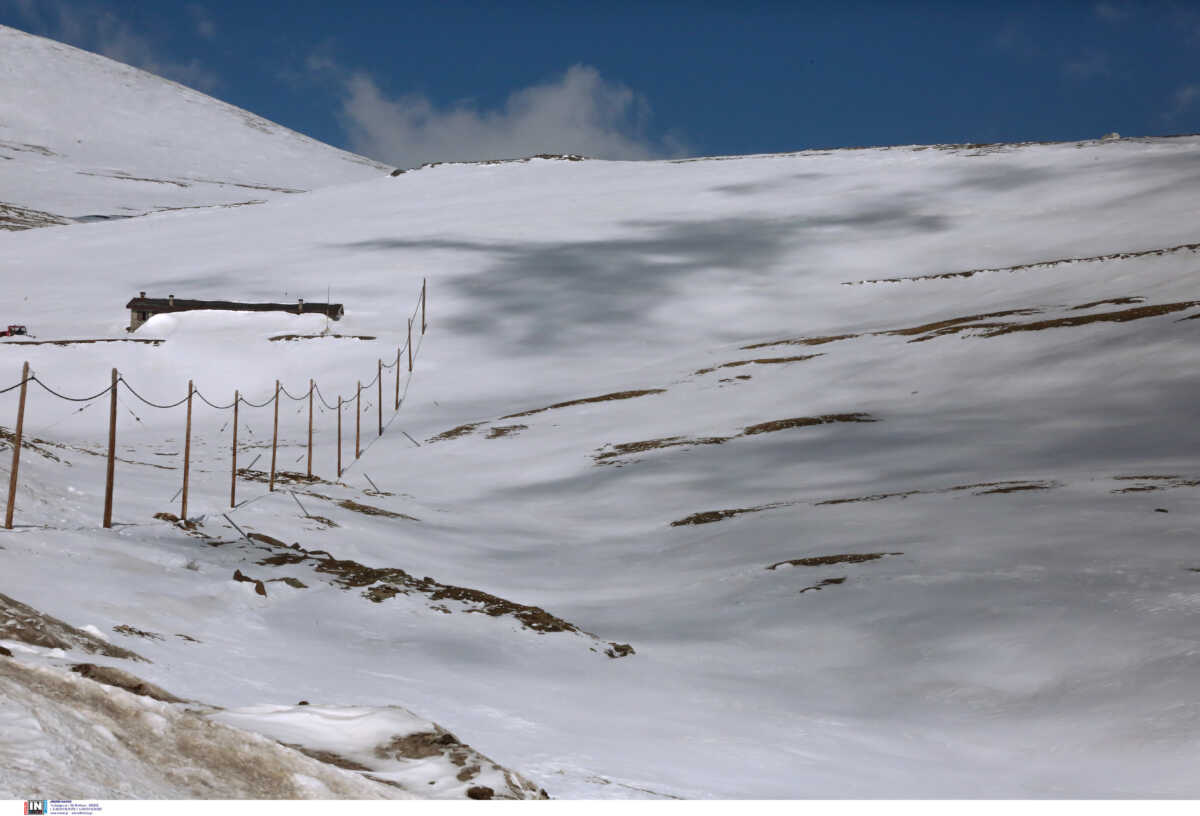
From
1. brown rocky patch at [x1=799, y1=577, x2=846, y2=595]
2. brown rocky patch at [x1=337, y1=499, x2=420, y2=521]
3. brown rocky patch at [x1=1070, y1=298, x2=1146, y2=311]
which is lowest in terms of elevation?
brown rocky patch at [x1=337, y1=499, x2=420, y2=521]

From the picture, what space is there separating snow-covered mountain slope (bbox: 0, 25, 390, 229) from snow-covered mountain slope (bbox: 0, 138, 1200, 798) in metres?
61.8

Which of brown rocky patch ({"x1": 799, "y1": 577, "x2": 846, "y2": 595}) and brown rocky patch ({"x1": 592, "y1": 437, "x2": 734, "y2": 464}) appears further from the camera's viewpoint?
brown rocky patch ({"x1": 592, "y1": 437, "x2": 734, "y2": 464})

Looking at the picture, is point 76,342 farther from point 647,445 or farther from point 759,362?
point 759,362

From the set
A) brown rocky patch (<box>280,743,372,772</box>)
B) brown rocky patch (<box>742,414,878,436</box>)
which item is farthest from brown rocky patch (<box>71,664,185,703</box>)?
brown rocky patch (<box>742,414,878,436</box>)

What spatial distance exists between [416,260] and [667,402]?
1414 inches

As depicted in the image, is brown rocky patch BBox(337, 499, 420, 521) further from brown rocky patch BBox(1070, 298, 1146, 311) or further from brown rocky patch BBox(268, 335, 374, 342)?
brown rocky patch BBox(268, 335, 374, 342)

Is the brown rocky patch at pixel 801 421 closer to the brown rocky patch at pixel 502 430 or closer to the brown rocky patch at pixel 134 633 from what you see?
the brown rocky patch at pixel 502 430

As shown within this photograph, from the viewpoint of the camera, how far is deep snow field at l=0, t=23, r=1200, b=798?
1098 centimetres

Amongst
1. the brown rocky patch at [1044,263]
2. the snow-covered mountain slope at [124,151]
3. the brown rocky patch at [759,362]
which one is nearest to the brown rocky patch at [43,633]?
the brown rocky patch at [759,362]

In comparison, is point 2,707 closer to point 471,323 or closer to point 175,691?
point 175,691

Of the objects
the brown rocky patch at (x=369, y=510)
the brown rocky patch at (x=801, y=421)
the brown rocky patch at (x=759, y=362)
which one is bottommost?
the brown rocky patch at (x=369, y=510)

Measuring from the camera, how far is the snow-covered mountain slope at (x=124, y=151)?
433 feet

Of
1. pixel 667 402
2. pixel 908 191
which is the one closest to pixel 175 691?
pixel 667 402

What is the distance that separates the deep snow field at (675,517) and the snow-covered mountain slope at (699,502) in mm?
109
